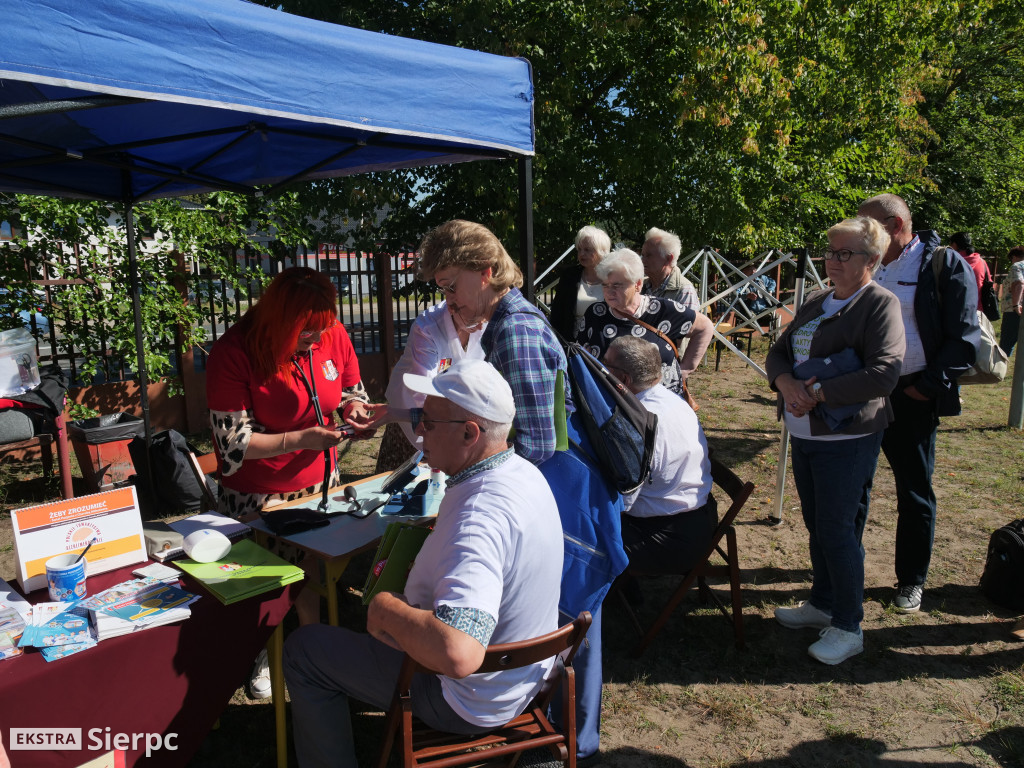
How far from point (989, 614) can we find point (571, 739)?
8.99 feet

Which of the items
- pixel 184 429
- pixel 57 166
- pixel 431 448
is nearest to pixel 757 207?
pixel 184 429

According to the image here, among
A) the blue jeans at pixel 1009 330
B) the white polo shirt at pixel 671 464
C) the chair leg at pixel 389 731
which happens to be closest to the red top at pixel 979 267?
the blue jeans at pixel 1009 330

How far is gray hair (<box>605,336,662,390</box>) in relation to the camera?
2852mm

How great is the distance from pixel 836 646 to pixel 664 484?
3.73 ft

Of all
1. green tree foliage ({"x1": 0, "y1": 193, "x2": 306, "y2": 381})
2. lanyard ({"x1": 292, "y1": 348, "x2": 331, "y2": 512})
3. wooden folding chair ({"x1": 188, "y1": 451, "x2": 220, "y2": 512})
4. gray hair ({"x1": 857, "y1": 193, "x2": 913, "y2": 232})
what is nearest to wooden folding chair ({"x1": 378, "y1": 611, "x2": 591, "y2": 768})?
lanyard ({"x1": 292, "y1": 348, "x2": 331, "y2": 512})

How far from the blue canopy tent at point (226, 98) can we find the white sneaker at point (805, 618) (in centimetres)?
210

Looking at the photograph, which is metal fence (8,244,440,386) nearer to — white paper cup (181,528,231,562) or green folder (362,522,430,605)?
white paper cup (181,528,231,562)

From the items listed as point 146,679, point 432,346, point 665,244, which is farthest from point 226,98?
point 665,244

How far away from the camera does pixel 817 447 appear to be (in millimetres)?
3029

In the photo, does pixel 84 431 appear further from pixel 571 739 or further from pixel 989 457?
pixel 989 457

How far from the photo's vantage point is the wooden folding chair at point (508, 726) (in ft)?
5.80

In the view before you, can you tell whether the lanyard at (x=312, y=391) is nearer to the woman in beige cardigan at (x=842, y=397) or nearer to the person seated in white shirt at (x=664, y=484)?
the person seated in white shirt at (x=664, y=484)

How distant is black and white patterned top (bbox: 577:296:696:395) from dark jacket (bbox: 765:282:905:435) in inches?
31.5

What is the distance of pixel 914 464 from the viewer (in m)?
3.36
